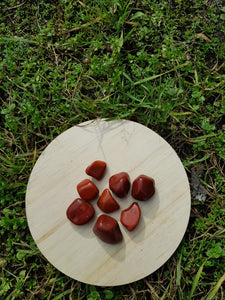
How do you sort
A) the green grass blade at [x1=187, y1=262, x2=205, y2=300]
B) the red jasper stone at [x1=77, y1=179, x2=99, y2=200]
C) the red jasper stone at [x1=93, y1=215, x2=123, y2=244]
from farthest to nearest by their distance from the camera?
the green grass blade at [x1=187, y1=262, x2=205, y2=300], the red jasper stone at [x1=77, y1=179, x2=99, y2=200], the red jasper stone at [x1=93, y1=215, x2=123, y2=244]

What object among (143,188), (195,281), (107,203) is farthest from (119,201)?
(195,281)

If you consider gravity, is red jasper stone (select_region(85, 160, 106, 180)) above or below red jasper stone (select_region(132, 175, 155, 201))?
above

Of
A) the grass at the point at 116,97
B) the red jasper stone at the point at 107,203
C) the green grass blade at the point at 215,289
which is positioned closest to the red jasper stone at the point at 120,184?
the red jasper stone at the point at 107,203

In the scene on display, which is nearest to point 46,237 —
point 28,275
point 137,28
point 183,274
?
point 28,275

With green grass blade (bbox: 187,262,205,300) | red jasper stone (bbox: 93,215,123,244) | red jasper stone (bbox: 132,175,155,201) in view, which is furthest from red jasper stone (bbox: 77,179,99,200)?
green grass blade (bbox: 187,262,205,300)

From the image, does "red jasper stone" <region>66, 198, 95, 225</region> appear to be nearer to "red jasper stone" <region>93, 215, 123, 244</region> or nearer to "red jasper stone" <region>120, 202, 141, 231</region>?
"red jasper stone" <region>93, 215, 123, 244</region>
